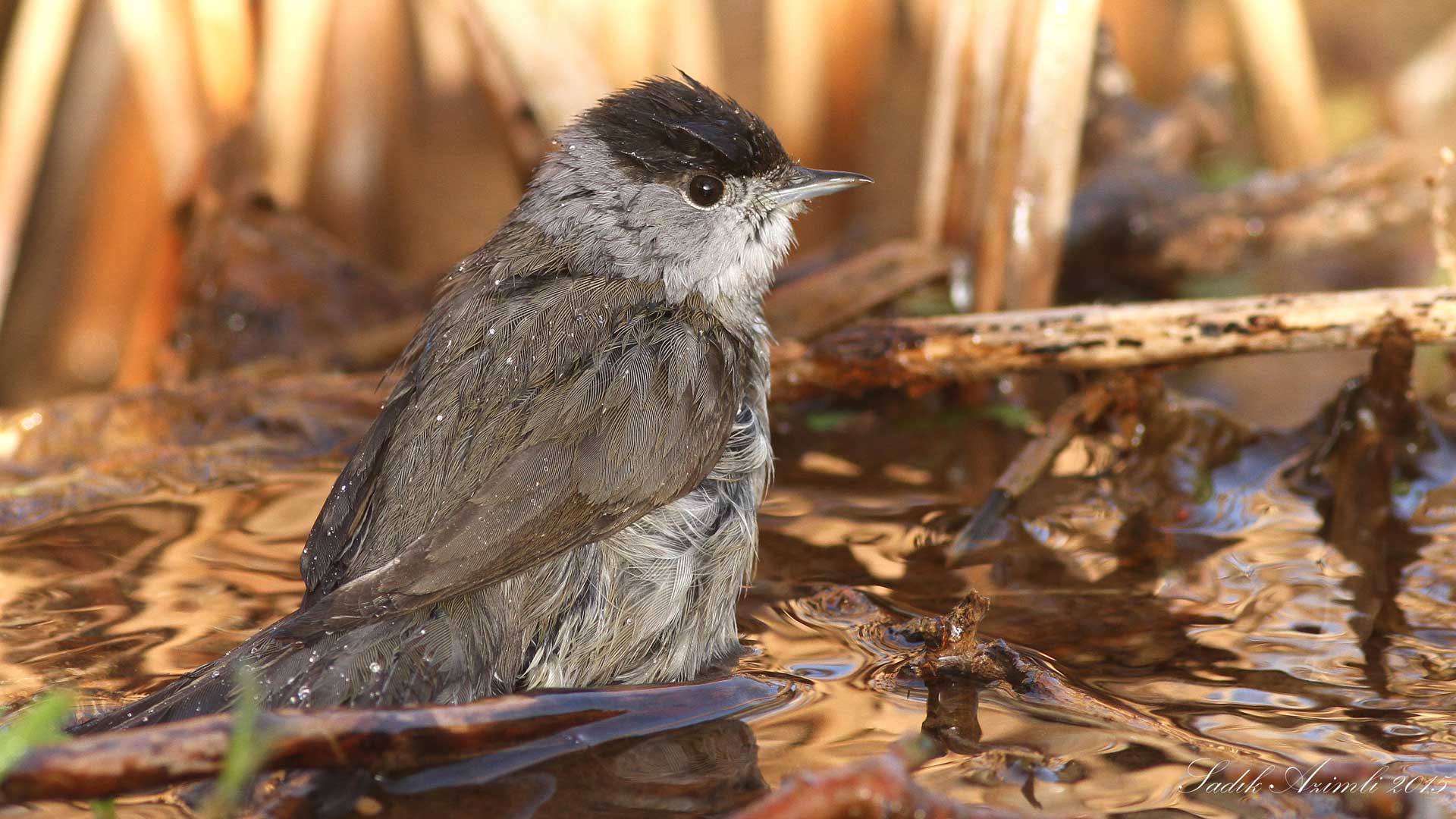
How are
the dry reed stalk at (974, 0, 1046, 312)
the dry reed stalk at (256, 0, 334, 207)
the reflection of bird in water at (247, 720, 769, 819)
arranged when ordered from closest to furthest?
the reflection of bird in water at (247, 720, 769, 819)
the dry reed stalk at (974, 0, 1046, 312)
the dry reed stalk at (256, 0, 334, 207)

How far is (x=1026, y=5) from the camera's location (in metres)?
4.18

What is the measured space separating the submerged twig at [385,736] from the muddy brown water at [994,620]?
5 cm

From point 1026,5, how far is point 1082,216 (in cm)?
129

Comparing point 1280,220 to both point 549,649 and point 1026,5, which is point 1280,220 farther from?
point 549,649

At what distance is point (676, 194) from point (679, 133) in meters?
0.15

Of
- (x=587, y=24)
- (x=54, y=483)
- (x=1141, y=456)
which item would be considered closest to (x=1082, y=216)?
(x=1141, y=456)

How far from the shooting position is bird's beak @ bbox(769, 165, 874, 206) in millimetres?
3383

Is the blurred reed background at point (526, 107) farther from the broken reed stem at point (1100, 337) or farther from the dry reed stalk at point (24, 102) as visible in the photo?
the broken reed stem at point (1100, 337)

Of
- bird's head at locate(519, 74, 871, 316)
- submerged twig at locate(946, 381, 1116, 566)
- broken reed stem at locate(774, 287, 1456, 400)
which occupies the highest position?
bird's head at locate(519, 74, 871, 316)

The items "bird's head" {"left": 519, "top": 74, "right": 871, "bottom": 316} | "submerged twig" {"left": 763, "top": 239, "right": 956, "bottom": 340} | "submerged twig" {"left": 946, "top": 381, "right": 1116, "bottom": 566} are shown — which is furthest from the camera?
"submerged twig" {"left": 763, "top": 239, "right": 956, "bottom": 340}

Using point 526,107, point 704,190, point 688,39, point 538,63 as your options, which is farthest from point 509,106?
point 704,190

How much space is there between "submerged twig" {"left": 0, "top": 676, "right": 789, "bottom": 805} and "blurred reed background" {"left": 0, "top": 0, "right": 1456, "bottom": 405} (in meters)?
2.24

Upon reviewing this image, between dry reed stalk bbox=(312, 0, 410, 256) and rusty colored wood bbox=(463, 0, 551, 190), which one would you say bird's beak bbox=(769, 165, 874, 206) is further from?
dry reed stalk bbox=(312, 0, 410, 256)

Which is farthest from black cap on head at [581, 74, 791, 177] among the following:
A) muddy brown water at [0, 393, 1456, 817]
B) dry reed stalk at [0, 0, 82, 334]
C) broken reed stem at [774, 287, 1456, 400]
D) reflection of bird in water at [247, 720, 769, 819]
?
dry reed stalk at [0, 0, 82, 334]
